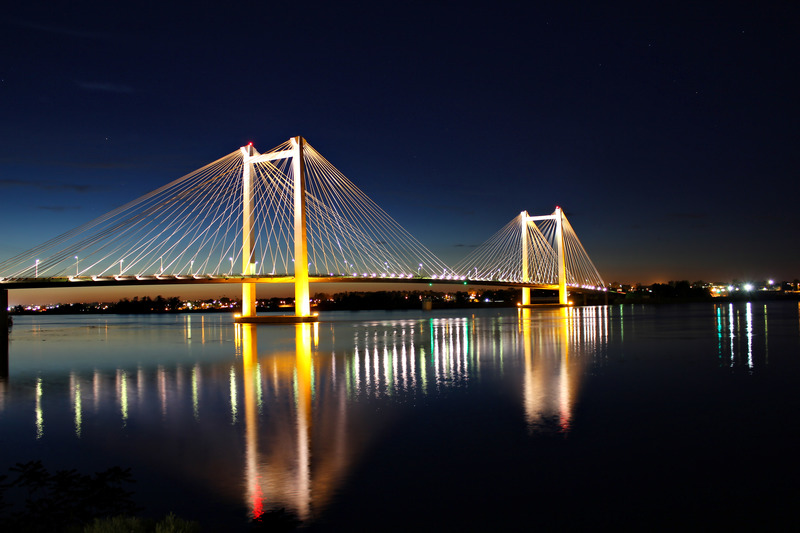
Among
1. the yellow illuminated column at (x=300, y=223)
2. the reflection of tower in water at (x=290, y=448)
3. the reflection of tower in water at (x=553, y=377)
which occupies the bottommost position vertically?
the reflection of tower in water at (x=553, y=377)

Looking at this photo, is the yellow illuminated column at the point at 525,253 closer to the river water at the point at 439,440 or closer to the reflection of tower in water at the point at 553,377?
the reflection of tower in water at the point at 553,377

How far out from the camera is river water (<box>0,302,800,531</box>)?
5391mm

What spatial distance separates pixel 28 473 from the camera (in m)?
5.84

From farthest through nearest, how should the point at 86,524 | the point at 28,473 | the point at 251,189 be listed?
the point at 251,189 → the point at 28,473 → the point at 86,524

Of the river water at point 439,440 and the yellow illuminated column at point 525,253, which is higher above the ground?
the yellow illuminated column at point 525,253

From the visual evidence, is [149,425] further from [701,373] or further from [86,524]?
[701,373]

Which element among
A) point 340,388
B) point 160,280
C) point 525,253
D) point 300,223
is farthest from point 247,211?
point 525,253

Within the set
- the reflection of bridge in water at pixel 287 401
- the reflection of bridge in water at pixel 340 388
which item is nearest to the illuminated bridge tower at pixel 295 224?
the reflection of bridge in water at pixel 340 388

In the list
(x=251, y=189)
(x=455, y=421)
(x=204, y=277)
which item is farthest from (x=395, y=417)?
(x=251, y=189)

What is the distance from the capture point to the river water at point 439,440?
Answer: 17.7 feet

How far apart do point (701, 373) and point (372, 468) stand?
10.3 metres

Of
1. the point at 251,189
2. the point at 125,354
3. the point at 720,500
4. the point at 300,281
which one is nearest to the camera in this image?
the point at 720,500

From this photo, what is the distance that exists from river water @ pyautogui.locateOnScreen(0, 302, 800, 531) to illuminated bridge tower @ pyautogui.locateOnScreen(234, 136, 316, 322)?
21505mm

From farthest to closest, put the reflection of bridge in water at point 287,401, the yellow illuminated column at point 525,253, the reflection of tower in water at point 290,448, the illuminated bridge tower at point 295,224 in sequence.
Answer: the yellow illuminated column at point 525,253
the illuminated bridge tower at point 295,224
the reflection of bridge in water at point 287,401
the reflection of tower in water at point 290,448
